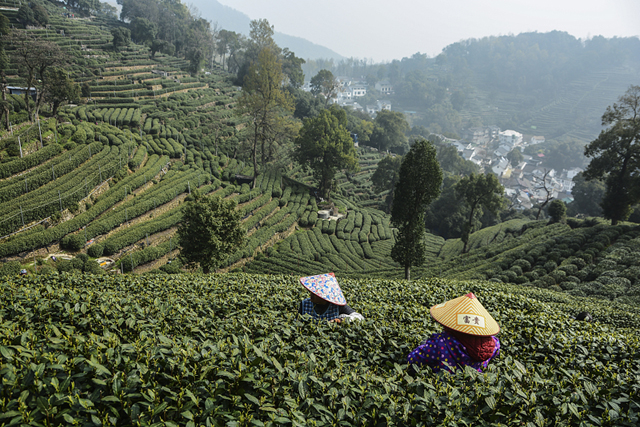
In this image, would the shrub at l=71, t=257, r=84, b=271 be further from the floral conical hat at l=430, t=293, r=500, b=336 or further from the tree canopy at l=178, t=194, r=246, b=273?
the floral conical hat at l=430, t=293, r=500, b=336

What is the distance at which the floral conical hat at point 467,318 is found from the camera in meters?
3.78

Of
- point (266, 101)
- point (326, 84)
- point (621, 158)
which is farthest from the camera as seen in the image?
point (326, 84)

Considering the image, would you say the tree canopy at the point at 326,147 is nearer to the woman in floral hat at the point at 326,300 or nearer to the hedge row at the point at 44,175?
the hedge row at the point at 44,175

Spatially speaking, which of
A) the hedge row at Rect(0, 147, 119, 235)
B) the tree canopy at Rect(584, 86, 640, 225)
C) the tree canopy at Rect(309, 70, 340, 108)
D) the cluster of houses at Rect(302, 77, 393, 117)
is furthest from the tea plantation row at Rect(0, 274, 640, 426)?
the cluster of houses at Rect(302, 77, 393, 117)

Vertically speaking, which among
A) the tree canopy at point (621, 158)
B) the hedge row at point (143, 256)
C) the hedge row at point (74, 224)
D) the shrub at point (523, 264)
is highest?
the tree canopy at point (621, 158)

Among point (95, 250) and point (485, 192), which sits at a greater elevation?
point (485, 192)

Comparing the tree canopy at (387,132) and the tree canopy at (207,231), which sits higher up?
the tree canopy at (387,132)

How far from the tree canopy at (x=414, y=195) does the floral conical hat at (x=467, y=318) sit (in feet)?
44.7

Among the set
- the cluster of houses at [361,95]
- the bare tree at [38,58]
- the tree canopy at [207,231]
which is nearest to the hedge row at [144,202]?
the tree canopy at [207,231]

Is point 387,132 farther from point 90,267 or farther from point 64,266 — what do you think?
point 64,266

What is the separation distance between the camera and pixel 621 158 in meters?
23.8

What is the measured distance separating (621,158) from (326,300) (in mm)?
29126

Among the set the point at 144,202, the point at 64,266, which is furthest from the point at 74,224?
the point at 144,202

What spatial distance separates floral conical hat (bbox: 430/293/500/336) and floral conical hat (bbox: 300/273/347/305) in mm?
1581
